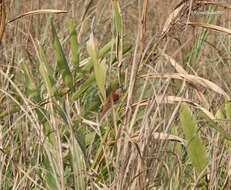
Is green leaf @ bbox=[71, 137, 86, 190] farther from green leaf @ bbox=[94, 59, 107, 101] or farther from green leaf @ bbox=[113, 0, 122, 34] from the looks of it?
green leaf @ bbox=[113, 0, 122, 34]

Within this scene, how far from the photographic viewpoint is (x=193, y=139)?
972 millimetres

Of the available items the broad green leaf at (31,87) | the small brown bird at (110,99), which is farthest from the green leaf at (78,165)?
the broad green leaf at (31,87)

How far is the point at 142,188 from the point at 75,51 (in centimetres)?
36

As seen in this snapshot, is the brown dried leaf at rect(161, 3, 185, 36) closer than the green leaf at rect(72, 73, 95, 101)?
Yes

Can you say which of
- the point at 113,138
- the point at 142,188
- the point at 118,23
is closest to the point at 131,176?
the point at 142,188

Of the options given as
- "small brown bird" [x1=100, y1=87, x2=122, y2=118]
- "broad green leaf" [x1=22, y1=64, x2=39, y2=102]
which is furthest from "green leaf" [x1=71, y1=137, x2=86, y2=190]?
"broad green leaf" [x1=22, y1=64, x2=39, y2=102]

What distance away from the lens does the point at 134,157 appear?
2.94ft

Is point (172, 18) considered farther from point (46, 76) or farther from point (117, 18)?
point (46, 76)

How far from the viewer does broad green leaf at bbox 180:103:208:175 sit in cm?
96

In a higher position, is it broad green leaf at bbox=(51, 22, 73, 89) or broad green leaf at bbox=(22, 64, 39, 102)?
broad green leaf at bbox=(51, 22, 73, 89)

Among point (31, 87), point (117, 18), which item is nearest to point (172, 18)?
point (117, 18)

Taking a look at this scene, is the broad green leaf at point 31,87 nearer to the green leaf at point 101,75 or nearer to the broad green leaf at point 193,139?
the green leaf at point 101,75

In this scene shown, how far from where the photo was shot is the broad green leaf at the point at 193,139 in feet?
3.14

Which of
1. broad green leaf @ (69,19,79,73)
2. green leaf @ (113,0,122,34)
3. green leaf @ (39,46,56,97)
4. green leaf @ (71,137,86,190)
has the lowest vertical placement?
green leaf @ (71,137,86,190)
